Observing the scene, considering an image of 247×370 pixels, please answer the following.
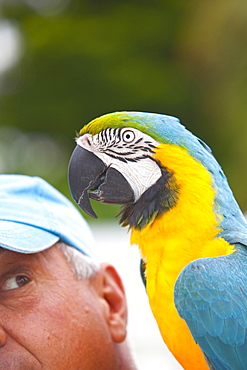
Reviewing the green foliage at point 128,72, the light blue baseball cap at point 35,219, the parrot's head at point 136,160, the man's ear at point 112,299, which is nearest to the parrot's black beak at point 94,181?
the parrot's head at point 136,160

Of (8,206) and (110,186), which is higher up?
(110,186)

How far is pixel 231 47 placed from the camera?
5.40m

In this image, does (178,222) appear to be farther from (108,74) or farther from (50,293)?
(108,74)

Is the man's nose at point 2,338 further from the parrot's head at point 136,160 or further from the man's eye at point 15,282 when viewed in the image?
the parrot's head at point 136,160

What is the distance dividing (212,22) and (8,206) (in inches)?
168

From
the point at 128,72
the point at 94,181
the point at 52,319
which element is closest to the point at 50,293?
the point at 52,319

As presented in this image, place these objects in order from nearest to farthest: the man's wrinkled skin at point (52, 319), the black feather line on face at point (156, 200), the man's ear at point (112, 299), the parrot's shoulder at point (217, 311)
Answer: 1. the parrot's shoulder at point (217, 311)
2. the black feather line on face at point (156, 200)
3. the man's wrinkled skin at point (52, 319)
4. the man's ear at point (112, 299)

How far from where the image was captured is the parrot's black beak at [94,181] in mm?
1420

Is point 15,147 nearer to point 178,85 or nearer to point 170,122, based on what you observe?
point 178,85

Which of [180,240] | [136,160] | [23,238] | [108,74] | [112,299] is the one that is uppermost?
[136,160]

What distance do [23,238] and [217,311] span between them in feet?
1.84

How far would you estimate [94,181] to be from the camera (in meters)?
1.44

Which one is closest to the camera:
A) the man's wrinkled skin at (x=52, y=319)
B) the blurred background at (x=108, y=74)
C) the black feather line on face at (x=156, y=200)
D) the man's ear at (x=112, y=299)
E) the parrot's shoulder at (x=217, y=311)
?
the parrot's shoulder at (x=217, y=311)

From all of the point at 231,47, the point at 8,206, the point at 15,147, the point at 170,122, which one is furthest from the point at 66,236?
the point at 15,147
